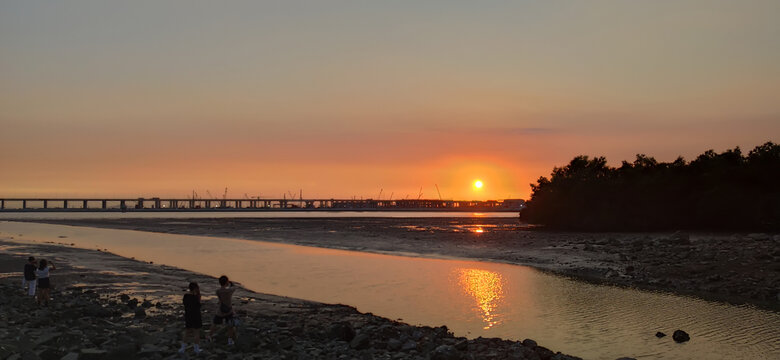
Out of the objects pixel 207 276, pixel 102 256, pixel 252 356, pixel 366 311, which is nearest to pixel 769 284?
pixel 366 311

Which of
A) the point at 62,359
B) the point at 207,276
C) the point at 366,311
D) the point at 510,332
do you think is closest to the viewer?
the point at 62,359

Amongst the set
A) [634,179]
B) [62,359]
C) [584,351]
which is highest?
[634,179]

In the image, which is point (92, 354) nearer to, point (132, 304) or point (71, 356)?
point (71, 356)

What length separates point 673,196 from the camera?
85.7m

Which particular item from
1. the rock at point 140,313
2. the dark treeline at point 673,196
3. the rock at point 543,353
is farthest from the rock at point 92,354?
the dark treeline at point 673,196

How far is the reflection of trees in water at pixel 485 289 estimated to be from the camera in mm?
26759

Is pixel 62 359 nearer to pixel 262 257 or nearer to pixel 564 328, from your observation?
pixel 564 328

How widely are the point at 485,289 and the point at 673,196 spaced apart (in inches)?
2447

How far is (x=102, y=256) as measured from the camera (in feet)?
167

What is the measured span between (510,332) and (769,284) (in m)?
18.3

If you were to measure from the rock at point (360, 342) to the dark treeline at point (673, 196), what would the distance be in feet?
236

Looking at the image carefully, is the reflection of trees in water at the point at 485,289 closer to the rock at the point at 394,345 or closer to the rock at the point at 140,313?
the rock at the point at 394,345

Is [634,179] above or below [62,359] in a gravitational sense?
above

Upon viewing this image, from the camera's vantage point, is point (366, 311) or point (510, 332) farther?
point (366, 311)
